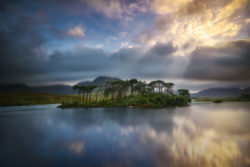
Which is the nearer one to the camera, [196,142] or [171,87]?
[196,142]

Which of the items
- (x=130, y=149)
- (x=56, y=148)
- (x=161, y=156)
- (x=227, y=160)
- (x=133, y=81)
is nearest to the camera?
(x=227, y=160)

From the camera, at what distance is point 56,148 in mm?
12375

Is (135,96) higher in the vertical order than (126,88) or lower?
lower

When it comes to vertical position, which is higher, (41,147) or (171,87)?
(171,87)

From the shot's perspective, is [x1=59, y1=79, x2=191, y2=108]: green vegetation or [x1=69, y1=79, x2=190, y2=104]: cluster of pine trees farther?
[x1=69, y1=79, x2=190, y2=104]: cluster of pine trees

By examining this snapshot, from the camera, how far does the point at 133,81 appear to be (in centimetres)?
9225

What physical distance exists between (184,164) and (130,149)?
487cm

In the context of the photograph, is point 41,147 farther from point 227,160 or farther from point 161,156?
point 227,160

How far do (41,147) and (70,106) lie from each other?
2854 inches

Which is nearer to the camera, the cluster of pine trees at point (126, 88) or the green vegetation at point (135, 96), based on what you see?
the green vegetation at point (135, 96)

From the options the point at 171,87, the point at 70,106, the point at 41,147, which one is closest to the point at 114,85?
the point at 70,106

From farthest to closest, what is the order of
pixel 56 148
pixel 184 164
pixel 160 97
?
pixel 160 97, pixel 56 148, pixel 184 164

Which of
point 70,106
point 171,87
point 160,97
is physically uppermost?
point 171,87

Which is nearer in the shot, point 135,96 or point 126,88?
point 135,96
